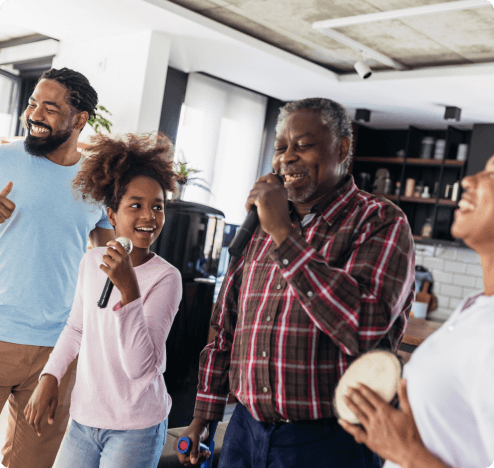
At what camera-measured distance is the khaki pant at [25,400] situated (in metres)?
1.81

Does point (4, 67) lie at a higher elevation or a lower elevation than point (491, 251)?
higher

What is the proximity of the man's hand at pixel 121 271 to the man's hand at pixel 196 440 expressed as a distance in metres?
0.37

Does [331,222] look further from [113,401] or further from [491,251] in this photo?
[113,401]

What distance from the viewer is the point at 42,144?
74.7 inches

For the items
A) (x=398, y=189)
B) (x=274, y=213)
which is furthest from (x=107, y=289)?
(x=398, y=189)

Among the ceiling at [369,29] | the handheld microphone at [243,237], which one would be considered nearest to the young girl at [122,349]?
the handheld microphone at [243,237]

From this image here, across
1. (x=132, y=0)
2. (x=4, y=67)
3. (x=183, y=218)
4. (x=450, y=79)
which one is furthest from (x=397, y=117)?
(x=4, y=67)

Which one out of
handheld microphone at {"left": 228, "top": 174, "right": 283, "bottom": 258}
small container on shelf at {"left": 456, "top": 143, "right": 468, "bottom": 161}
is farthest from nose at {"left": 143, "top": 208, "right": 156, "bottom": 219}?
small container on shelf at {"left": 456, "top": 143, "right": 468, "bottom": 161}

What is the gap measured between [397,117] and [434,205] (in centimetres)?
110

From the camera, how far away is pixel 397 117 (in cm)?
604

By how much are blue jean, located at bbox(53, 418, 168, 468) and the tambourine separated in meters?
0.68

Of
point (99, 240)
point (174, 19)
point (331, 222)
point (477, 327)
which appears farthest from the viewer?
point (174, 19)

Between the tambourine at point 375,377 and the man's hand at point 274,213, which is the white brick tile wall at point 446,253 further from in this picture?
the tambourine at point 375,377

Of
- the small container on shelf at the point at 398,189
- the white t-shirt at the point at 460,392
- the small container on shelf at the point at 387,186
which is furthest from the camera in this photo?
the small container on shelf at the point at 387,186
